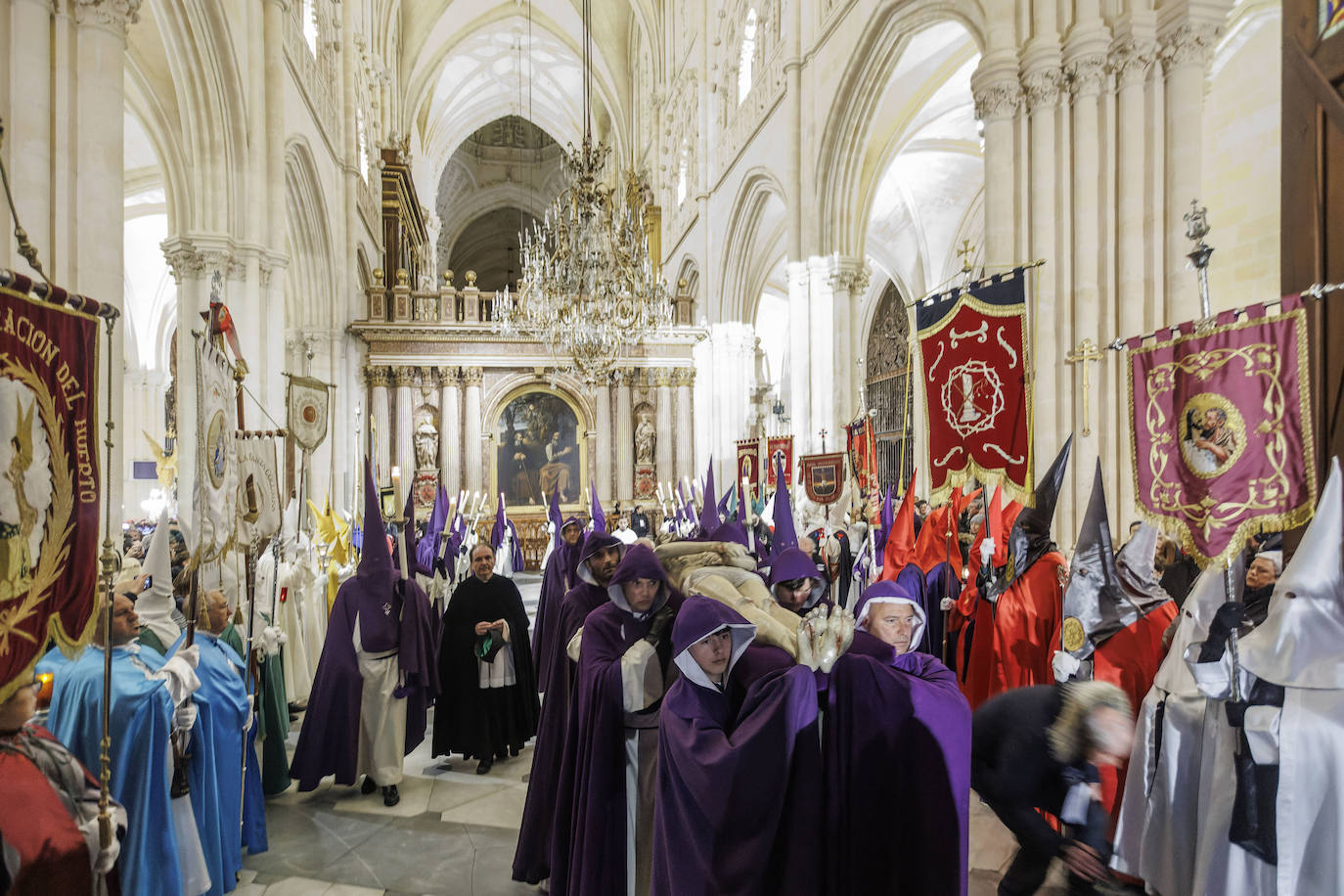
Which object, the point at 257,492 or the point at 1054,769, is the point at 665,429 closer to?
the point at 257,492

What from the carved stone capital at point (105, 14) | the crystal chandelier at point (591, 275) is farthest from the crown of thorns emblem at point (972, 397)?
the crystal chandelier at point (591, 275)

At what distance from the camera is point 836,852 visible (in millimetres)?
2244

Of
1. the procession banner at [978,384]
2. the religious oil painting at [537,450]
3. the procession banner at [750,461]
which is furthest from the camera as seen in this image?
the religious oil painting at [537,450]

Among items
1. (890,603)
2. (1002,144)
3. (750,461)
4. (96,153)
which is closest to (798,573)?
(890,603)

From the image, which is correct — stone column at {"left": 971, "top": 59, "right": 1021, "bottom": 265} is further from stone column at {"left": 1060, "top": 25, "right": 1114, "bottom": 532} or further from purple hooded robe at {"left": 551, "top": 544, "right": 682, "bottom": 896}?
purple hooded robe at {"left": 551, "top": 544, "right": 682, "bottom": 896}

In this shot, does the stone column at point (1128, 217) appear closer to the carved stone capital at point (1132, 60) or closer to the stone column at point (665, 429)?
the carved stone capital at point (1132, 60)

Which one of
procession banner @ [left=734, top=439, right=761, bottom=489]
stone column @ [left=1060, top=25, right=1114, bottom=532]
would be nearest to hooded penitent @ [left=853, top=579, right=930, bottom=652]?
stone column @ [left=1060, top=25, right=1114, bottom=532]

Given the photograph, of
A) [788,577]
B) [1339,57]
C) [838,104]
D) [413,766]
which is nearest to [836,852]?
[788,577]

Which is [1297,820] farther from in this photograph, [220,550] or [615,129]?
[615,129]

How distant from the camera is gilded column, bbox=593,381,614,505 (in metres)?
16.7

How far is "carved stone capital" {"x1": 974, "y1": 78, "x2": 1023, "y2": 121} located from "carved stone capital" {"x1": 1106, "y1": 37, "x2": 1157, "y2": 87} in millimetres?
698

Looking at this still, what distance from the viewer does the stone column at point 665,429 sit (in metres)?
16.7

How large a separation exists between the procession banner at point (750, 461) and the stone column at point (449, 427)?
7608 millimetres

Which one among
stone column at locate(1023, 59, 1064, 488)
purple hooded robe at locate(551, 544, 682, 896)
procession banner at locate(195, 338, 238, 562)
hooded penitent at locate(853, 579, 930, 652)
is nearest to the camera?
hooded penitent at locate(853, 579, 930, 652)
